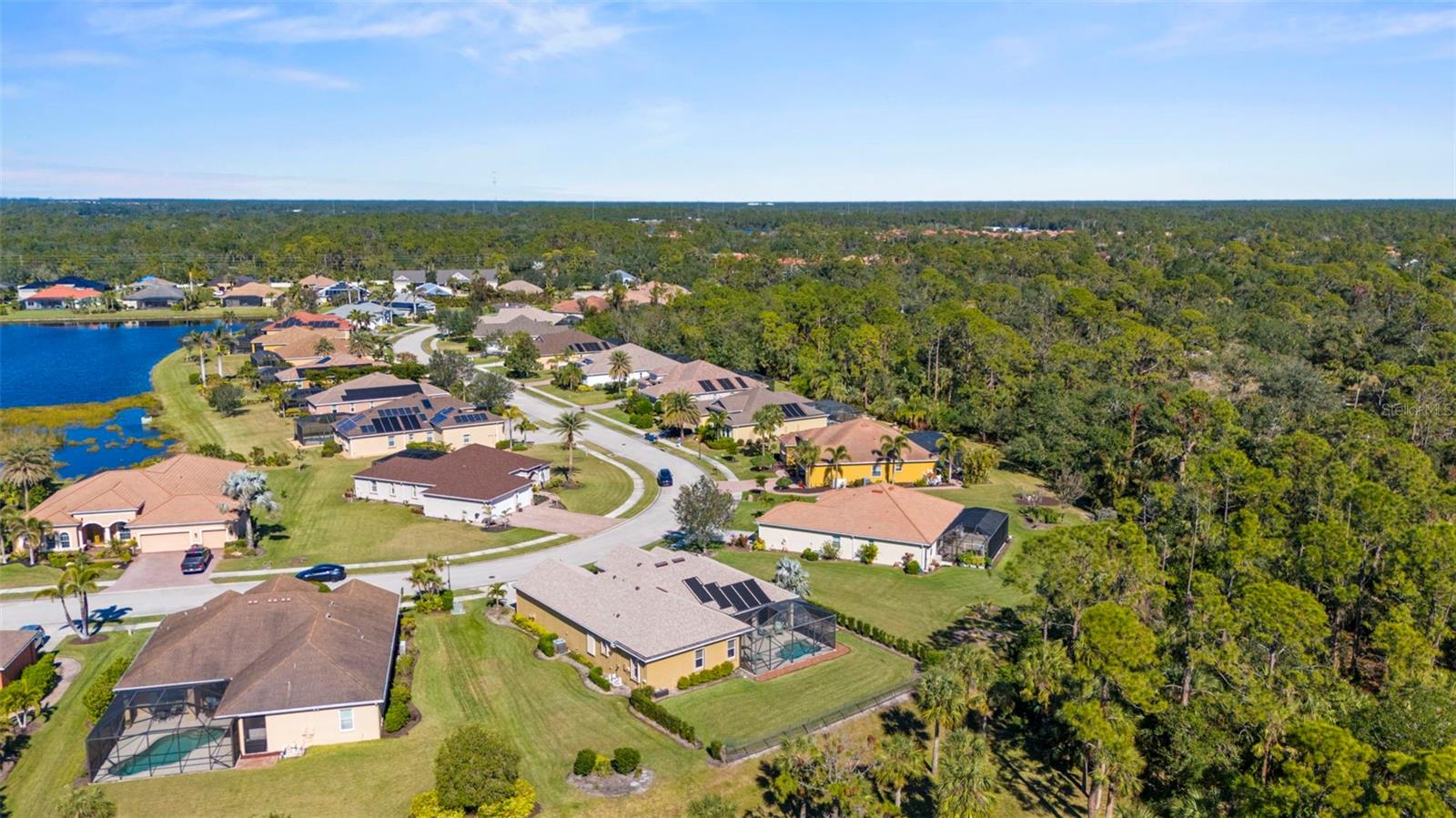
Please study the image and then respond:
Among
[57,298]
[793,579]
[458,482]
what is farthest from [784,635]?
[57,298]

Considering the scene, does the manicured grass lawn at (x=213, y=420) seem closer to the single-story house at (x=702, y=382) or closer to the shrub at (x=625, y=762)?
the single-story house at (x=702, y=382)

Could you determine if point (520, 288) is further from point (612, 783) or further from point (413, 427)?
point (612, 783)

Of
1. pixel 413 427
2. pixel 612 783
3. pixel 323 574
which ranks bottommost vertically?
pixel 612 783

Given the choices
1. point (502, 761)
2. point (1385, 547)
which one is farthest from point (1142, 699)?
point (502, 761)

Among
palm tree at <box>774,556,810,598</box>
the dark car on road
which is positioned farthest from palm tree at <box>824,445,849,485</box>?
the dark car on road

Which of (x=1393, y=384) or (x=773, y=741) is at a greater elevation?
(x=1393, y=384)

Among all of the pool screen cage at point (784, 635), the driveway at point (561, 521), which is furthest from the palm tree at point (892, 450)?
the pool screen cage at point (784, 635)

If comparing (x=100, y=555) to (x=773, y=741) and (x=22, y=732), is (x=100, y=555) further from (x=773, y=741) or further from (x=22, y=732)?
(x=773, y=741)
